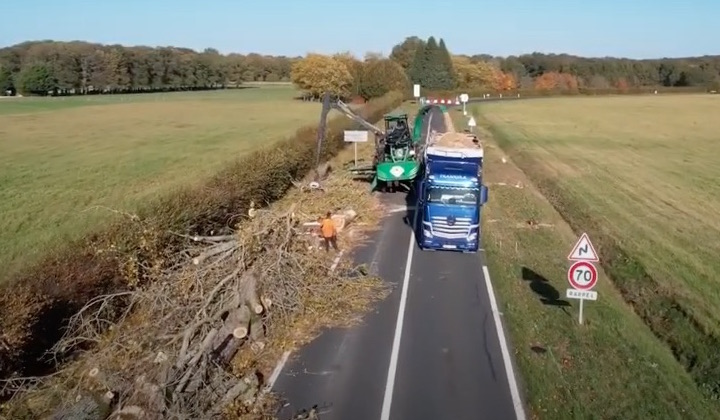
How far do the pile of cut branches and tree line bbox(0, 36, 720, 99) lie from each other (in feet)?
280

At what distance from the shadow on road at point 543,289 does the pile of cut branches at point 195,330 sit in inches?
191

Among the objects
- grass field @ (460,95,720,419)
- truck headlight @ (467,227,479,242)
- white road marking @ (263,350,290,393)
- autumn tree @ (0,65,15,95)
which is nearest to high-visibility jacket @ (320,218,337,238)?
truck headlight @ (467,227,479,242)

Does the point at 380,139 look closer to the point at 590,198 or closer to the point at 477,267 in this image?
the point at 590,198

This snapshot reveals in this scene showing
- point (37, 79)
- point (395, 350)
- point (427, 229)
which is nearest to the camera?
point (395, 350)

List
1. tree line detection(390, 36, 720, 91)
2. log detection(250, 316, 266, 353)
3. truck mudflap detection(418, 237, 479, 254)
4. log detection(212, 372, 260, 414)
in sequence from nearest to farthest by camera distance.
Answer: log detection(212, 372, 260, 414)
log detection(250, 316, 266, 353)
truck mudflap detection(418, 237, 479, 254)
tree line detection(390, 36, 720, 91)

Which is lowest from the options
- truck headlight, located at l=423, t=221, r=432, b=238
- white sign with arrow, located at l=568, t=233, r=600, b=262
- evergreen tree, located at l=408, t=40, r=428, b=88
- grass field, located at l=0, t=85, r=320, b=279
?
grass field, located at l=0, t=85, r=320, b=279

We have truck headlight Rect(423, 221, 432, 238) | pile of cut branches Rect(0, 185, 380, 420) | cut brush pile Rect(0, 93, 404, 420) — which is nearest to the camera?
pile of cut branches Rect(0, 185, 380, 420)

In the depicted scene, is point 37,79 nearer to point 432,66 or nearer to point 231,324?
point 432,66

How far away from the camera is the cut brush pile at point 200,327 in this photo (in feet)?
38.2

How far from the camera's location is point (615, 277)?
20.5 meters

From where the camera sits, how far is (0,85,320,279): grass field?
2864cm

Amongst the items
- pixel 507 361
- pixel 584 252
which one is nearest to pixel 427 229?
pixel 584 252

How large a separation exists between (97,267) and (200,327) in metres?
2.97

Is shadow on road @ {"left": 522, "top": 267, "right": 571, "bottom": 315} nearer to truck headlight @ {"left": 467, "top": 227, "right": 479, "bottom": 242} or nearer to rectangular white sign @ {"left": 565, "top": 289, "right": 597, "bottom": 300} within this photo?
rectangular white sign @ {"left": 565, "top": 289, "right": 597, "bottom": 300}
